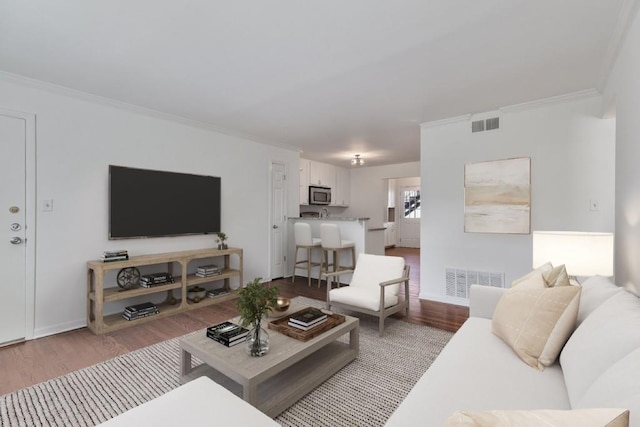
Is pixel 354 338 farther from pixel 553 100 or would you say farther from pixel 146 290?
pixel 553 100

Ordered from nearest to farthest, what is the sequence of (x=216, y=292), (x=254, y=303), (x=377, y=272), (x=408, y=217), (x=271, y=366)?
(x=271, y=366) → (x=254, y=303) → (x=377, y=272) → (x=216, y=292) → (x=408, y=217)

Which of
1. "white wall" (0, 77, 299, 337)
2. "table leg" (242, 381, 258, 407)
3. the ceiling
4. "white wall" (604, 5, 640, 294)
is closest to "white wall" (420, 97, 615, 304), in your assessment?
the ceiling

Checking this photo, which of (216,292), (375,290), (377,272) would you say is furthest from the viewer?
(216,292)

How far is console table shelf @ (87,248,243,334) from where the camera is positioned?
3.04m

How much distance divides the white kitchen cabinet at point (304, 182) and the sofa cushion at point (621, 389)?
604 centimetres

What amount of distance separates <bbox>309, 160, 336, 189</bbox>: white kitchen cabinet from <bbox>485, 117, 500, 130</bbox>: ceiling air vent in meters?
3.91

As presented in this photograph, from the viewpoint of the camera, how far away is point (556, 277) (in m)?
1.69

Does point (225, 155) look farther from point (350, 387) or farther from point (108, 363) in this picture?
point (350, 387)

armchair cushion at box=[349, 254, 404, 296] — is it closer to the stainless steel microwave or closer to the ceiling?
the ceiling

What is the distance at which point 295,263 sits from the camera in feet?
17.1

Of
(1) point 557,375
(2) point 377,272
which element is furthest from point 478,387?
(2) point 377,272

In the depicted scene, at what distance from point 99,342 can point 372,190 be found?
6.44m

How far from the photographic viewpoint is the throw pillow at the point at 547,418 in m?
0.56

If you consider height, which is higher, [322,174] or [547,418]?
[322,174]
